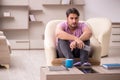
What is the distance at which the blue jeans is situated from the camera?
12.1 ft

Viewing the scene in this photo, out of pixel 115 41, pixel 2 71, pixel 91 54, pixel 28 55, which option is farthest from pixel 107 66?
pixel 115 41

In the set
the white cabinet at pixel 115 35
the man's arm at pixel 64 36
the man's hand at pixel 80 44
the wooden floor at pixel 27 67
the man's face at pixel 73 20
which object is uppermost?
the man's face at pixel 73 20

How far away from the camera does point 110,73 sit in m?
2.96

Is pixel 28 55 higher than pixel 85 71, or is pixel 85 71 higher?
pixel 85 71

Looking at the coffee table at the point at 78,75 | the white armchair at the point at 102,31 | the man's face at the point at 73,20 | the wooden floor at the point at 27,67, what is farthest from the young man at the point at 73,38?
the white armchair at the point at 102,31

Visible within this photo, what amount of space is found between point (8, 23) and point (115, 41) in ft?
9.81

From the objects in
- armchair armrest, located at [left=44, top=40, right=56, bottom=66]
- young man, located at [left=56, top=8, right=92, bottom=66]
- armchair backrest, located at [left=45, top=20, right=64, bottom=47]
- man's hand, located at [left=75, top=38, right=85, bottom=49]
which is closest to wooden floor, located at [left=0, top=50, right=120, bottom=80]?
armchair armrest, located at [left=44, top=40, right=56, bottom=66]

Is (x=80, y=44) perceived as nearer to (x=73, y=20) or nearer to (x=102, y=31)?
(x=73, y=20)

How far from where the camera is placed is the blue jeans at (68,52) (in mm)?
3685

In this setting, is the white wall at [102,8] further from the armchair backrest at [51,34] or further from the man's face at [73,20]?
the man's face at [73,20]

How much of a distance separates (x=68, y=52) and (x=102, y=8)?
14.6ft

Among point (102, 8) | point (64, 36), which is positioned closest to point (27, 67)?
point (64, 36)

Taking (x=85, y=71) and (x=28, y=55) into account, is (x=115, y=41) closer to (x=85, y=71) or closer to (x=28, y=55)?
(x=28, y=55)

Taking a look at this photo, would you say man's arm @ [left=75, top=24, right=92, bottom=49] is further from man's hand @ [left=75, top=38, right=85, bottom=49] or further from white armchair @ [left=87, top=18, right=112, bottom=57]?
white armchair @ [left=87, top=18, right=112, bottom=57]
